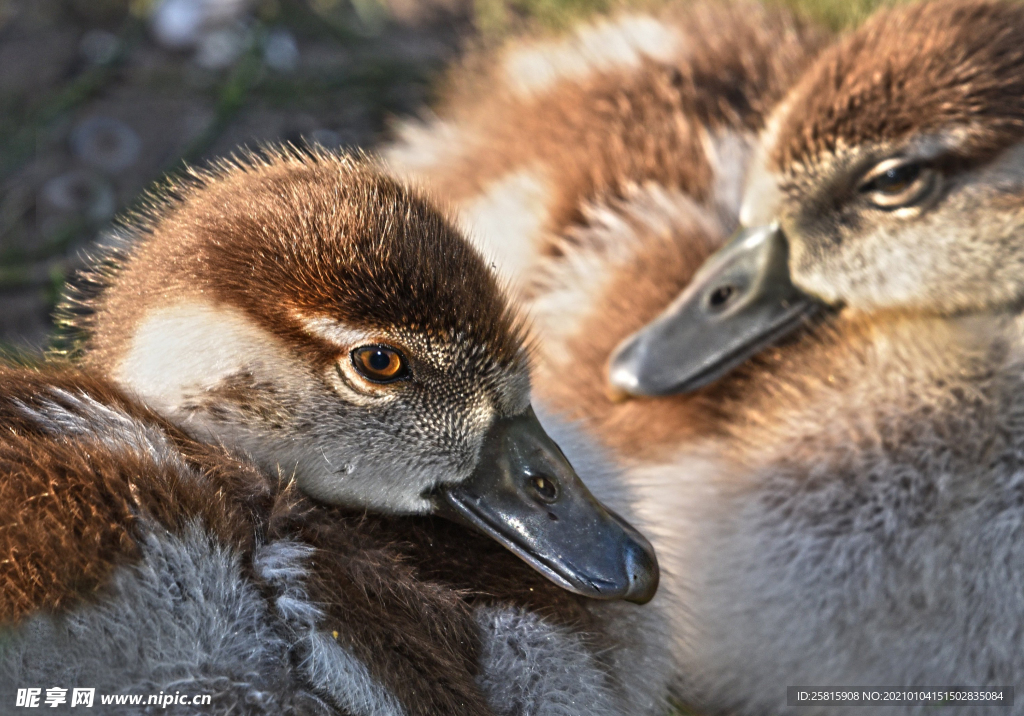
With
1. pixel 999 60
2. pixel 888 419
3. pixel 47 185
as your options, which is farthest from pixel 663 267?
pixel 47 185

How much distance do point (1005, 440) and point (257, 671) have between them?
47.9 inches

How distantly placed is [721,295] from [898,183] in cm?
36

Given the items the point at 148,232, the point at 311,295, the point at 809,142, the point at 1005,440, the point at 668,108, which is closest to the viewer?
the point at 311,295

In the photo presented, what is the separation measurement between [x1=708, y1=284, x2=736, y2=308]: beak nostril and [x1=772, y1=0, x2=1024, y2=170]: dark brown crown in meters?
0.25

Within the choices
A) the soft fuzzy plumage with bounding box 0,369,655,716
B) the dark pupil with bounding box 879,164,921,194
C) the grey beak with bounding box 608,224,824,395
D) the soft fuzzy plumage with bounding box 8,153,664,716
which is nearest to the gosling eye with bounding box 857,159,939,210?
the dark pupil with bounding box 879,164,921,194

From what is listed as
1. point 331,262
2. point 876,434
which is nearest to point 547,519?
point 331,262

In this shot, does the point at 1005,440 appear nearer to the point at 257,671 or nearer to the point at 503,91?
the point at 257,671

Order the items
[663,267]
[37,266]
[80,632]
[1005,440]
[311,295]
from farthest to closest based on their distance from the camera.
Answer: [37,266]
[663,267]
[1005,440]
[311,295]
[80,632]

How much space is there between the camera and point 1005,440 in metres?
1.75

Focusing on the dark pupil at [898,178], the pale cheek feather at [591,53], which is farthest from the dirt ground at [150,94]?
the dark pupil at [898,178]

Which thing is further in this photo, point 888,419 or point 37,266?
point 37,266

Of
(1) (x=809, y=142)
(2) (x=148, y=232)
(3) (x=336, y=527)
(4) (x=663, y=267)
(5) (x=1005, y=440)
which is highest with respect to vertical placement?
(1) (x=809, y=142)

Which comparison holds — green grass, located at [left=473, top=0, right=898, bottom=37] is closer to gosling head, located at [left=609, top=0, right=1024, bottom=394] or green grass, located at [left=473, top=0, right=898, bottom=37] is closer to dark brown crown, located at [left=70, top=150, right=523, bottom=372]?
gosling head, located at [left=609, top=0, right=1024, bottom=394]

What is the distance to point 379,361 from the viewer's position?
136 centimetres
